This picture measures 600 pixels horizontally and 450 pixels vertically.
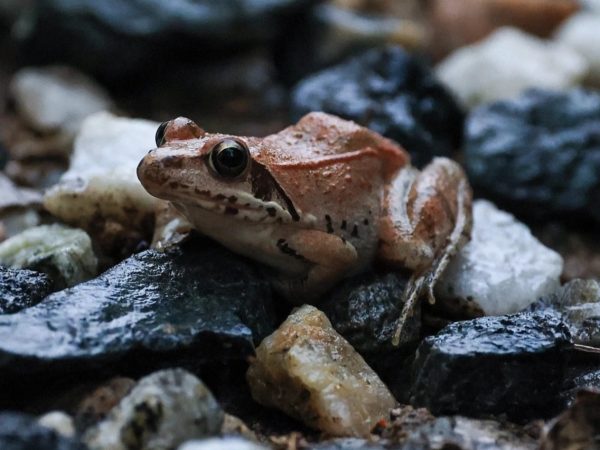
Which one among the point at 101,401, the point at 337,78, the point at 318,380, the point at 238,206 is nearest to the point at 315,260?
the point at 238,206

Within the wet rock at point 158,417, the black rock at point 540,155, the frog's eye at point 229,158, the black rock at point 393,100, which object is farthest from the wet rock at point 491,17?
the wet rock at point 158,417

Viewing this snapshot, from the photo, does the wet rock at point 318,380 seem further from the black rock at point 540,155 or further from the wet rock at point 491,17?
the wet rock at point 491,17

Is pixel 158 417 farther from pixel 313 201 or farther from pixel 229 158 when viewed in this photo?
pixel 313 201

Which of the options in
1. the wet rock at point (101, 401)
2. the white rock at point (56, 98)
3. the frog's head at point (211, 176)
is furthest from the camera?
the white rock at point (56, 98)

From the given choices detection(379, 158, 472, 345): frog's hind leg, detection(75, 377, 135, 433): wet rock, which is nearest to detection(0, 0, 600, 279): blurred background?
Answer: detection(379, 158, 472, 345): frog's hind leg

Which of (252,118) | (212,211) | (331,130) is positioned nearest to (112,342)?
(212,211)

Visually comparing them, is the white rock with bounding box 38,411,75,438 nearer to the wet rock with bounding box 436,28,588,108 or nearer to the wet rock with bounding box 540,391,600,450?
the wet rock with bounding box 540,391,600,450

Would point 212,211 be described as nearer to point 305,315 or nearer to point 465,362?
point 305,315
